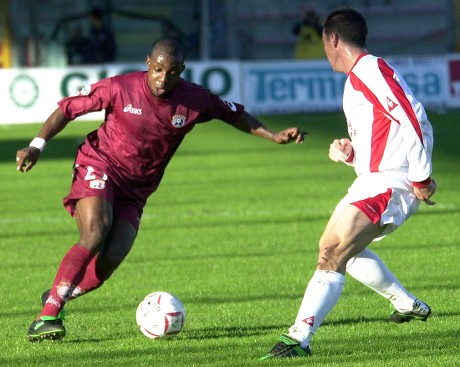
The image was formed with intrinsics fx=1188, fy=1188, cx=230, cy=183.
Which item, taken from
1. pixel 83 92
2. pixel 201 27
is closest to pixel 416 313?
pixel 83 92

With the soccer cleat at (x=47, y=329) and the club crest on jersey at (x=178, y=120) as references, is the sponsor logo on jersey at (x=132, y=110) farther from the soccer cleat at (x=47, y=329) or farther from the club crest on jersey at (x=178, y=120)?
the soccer cleat at (x=47, y=329)

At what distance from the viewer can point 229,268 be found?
959 cm

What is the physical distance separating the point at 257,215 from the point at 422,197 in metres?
6.53

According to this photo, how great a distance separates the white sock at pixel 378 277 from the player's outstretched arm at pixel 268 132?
81 centimetres

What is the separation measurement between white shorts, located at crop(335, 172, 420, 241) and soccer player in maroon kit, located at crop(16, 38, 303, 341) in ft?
2.58

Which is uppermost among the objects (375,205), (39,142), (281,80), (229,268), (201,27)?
(39,142)

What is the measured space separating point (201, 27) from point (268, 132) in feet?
71.0

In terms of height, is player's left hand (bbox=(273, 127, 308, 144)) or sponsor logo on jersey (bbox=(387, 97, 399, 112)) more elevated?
sponsor logo on jersey (bbox=(387, 97, 399, 112))

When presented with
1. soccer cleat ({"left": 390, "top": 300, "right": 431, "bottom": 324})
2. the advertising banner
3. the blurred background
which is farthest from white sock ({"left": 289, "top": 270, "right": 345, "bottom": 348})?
the blurred background

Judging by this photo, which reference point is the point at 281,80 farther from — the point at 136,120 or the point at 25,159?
the point at 25,159

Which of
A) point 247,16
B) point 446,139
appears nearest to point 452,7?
point 247,16

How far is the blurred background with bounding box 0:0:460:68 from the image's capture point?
28.0 metres

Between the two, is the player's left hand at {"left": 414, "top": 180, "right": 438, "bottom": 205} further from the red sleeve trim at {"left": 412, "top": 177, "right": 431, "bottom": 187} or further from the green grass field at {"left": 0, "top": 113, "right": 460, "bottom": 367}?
the green grass field at {"left": 0, "top": 113, "right": 460, "bottom": 367}

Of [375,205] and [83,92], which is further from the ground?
[83,92]
